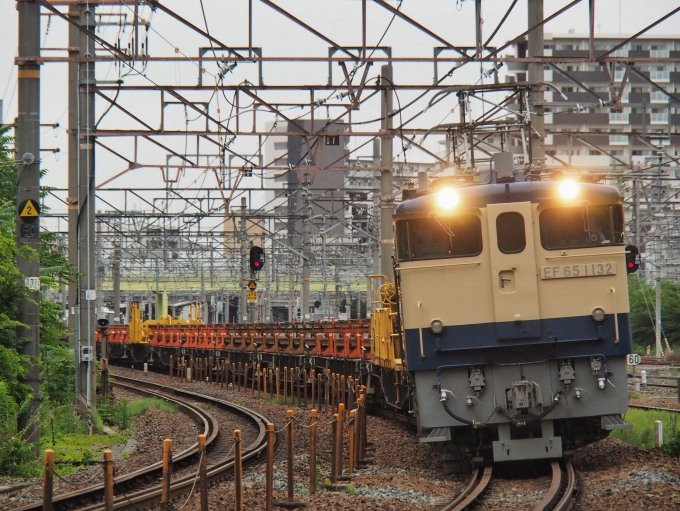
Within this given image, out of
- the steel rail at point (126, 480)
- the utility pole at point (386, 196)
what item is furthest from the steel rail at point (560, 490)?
the utility pole at point (386, 196)

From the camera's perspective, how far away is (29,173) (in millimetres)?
12703

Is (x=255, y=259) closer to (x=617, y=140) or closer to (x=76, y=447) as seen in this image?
(x=76, y=447)

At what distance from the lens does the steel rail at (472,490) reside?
9.18 metres

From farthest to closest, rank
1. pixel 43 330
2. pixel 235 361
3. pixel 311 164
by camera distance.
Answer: pixel 235 361
pixel 311 164
pixel 43 330

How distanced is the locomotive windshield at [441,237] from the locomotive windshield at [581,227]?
0.80m

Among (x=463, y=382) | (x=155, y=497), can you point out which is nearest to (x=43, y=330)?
(x=155, y=497)

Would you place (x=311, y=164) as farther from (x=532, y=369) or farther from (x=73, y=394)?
(x=532, y=369)

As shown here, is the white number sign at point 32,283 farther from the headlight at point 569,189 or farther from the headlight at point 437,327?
the headlight at point 569,189

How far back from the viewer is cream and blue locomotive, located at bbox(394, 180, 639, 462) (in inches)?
435

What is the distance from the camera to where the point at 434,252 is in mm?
11359

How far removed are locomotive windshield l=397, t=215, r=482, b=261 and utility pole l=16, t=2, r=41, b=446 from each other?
4.93 metres

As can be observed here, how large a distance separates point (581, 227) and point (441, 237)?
1610mm

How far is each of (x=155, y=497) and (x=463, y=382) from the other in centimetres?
365

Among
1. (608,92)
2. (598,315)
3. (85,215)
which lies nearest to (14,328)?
(85,215)
